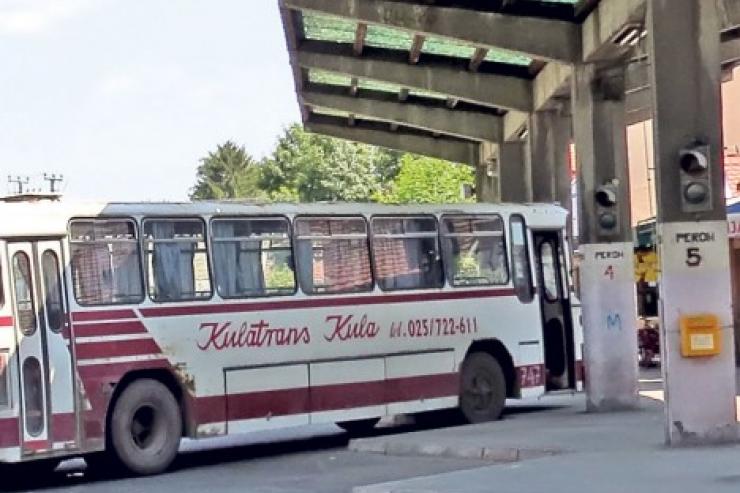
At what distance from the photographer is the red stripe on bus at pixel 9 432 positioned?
55.4 feet

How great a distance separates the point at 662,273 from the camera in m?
17.1

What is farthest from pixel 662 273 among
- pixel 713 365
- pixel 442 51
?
pixel 442 51

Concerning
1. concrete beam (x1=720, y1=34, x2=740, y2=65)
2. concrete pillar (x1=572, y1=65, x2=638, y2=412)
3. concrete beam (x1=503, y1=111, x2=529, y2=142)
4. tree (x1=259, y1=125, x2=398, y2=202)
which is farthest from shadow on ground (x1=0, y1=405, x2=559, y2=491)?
tree (x1=259, y1=125, x2=398, y2=202)

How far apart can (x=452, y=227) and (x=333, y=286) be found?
2643 mm

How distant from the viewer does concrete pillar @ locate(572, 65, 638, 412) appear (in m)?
23.2

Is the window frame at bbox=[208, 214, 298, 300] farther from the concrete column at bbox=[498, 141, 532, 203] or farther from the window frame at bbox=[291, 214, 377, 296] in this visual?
the concrete column at bbox=[498, 141, 532, 203]

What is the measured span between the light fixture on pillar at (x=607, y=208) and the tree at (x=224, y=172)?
358ft

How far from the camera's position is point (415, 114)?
36750 mm

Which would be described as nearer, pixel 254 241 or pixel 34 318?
pixel 34 318

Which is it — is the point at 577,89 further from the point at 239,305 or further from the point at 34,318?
the point at 34,318

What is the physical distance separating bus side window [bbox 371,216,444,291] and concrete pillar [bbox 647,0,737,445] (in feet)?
17.2

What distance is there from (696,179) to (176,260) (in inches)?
255

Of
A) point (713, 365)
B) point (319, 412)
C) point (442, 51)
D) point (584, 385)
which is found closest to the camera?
point (713, 365)

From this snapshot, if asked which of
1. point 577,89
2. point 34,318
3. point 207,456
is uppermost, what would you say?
point 577,89
